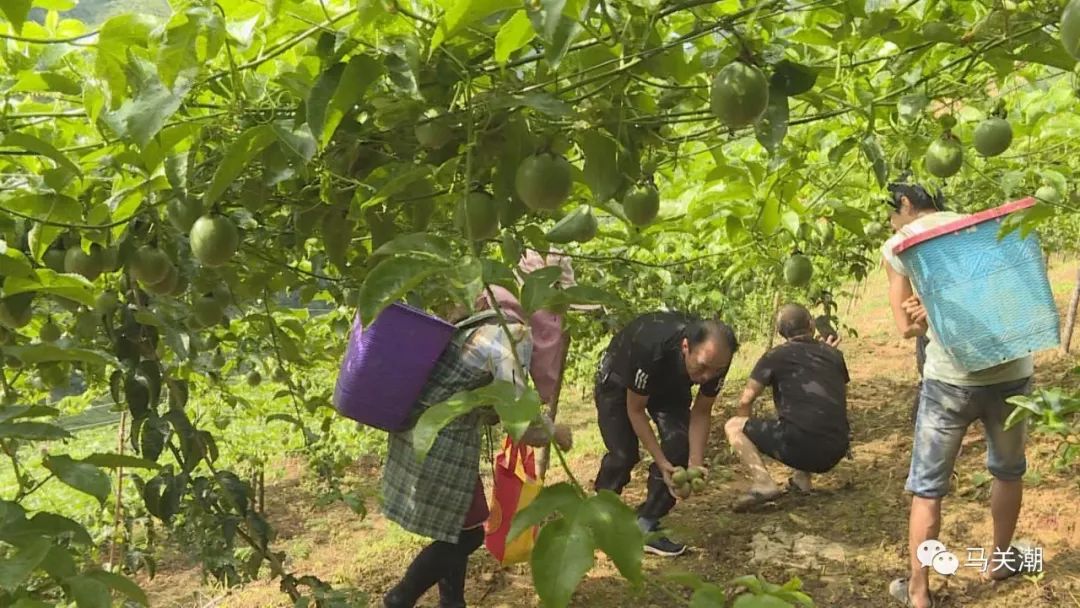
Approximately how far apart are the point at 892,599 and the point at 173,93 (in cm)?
344

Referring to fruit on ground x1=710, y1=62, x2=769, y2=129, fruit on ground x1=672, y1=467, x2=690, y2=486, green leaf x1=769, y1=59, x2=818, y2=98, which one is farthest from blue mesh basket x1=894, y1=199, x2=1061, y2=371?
fruit on ground x1=710, y1=62, x2=769, y2=129

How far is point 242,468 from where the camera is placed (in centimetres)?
702

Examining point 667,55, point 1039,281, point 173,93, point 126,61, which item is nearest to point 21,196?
point 126,61

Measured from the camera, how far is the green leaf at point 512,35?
44.1 inches

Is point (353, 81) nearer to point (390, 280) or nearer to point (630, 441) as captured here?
point (390, 280)

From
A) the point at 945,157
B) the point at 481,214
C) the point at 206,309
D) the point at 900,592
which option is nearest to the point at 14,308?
the point at 206,309

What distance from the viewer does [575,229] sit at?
69.3 inches

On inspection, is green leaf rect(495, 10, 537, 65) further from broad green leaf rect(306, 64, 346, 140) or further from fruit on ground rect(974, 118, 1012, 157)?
fruit on ground rect(974, 118, 1012, 157)

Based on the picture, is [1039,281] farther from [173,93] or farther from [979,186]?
[173,93]

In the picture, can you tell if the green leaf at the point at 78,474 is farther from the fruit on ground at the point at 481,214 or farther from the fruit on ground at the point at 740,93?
the fruit on ground at the point at 740,93

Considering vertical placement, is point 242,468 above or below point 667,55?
below

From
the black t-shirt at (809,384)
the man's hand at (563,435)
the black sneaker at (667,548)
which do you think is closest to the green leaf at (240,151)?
the man's hand at (563,435)

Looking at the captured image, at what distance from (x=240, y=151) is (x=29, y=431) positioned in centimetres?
49

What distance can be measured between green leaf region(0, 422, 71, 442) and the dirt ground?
2.35 m
